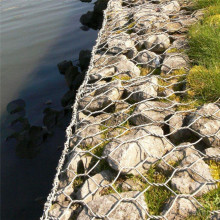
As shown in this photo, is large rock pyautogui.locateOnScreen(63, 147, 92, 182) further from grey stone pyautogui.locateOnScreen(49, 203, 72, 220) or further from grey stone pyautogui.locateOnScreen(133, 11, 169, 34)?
grey stone pyautogui.locateOnScreen(133, 11, 169, 34)

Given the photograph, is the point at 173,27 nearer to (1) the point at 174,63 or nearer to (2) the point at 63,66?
(1) the point at 174,63

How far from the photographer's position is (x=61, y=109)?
474cm

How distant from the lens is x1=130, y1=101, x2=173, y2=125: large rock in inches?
83.2

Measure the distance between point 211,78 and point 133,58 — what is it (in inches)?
41.1

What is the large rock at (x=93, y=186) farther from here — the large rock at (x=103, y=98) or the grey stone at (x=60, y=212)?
the large rock at (x=103, y=98)

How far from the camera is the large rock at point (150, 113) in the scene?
2113 millimetres

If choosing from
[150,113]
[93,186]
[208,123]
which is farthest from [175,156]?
[93,186]

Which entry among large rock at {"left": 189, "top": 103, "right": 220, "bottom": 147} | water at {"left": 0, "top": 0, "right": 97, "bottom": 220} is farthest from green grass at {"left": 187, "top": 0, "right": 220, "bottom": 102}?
water at {"left": 0, "top": 0, "right": 97, "bottom": 220}

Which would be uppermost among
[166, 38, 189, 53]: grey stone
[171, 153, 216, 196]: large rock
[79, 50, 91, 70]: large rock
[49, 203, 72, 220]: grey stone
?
[166, 38, 189, 53]: grey stone

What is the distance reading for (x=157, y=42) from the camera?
314cm

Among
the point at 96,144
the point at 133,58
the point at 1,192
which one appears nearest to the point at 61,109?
the point at 1,192

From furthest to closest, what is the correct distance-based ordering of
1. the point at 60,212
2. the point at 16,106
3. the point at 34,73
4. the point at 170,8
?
the point at 34,73, the point at 16,106, the point at 170,8, the point at 60,212

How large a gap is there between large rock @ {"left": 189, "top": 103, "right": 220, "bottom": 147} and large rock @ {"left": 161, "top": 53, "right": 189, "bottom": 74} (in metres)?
0.71

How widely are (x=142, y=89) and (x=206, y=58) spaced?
662 mm
